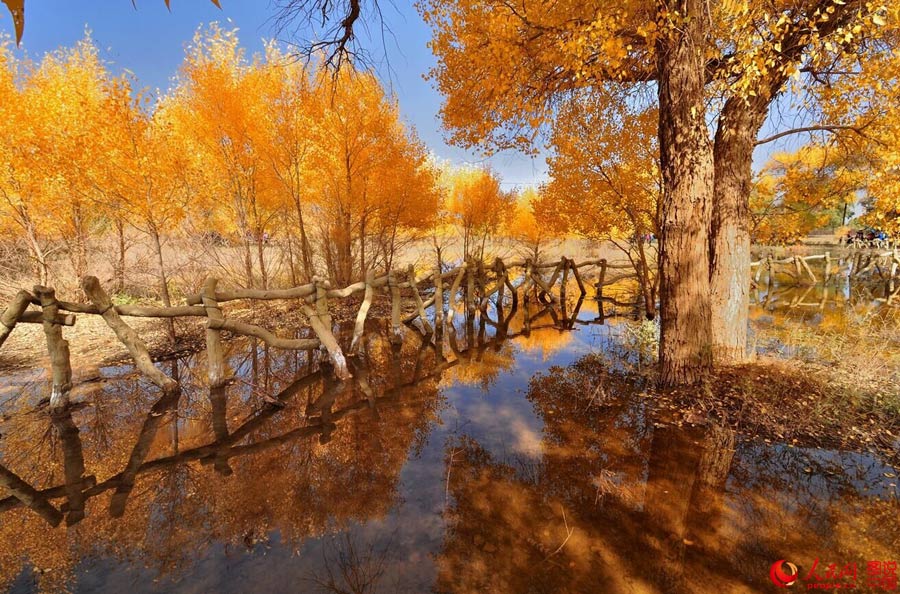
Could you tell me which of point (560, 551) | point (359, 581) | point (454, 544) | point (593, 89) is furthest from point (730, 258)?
point (359, 581)

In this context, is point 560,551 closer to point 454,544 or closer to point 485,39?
point 454,544

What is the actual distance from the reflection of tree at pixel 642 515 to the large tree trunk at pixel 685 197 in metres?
1.29

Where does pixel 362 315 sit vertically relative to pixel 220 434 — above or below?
above

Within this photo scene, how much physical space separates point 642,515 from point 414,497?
215 centimetres

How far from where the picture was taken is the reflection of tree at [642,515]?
2.79 m

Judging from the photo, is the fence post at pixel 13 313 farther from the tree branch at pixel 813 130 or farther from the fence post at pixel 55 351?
the tree branch at pixel 813 130

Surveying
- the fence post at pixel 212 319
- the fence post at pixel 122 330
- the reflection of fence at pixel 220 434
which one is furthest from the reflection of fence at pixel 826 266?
the fence post at pixel 122 330

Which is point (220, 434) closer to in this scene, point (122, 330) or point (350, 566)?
point (122, 330)

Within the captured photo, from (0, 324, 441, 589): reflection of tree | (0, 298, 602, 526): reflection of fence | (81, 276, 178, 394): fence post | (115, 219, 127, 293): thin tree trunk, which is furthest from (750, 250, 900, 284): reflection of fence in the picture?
(115, 219, 127, 293): thin tree trunk

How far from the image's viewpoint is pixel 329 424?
5.37m

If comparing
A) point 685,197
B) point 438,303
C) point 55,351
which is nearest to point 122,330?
point 55,351

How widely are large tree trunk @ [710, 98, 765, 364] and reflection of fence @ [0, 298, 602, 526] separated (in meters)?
4.53

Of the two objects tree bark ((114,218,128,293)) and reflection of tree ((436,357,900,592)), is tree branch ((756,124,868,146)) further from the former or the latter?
tree bark ((114,218,128,293))

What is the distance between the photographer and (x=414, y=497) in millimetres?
3828
